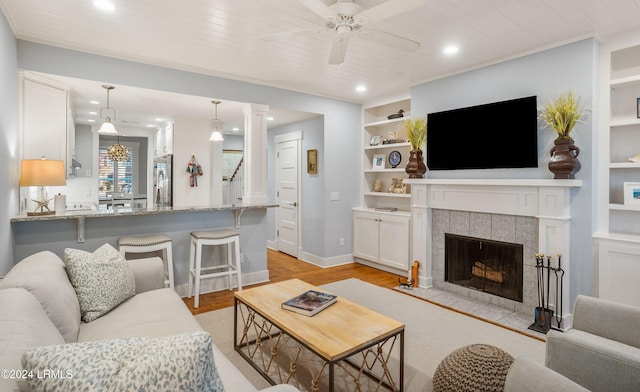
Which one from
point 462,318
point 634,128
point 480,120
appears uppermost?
point 480,120

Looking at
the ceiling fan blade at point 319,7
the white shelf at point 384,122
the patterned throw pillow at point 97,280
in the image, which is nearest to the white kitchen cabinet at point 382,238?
the white shelf at point 384,122

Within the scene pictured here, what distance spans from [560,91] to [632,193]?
3.58 feet

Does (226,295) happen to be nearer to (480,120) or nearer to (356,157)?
(356,157)

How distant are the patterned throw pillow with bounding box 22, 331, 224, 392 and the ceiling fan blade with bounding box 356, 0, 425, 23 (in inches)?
80.7

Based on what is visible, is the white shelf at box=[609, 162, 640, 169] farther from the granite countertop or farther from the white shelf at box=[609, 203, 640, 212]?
the granite countertop

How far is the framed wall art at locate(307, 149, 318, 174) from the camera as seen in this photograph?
536 cm

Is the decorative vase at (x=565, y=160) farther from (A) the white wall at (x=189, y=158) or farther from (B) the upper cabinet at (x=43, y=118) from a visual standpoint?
(A) the white wall at (x=189, y=158)

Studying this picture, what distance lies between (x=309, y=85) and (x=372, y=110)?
1418mm

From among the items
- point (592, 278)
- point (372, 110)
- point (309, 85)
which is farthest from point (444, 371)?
point (372, 110)

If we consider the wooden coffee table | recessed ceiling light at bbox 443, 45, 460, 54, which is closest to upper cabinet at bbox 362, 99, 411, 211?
recessed ceiling light at bbox 443, 45, 460, 54

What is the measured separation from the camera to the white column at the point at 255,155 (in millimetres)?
4344

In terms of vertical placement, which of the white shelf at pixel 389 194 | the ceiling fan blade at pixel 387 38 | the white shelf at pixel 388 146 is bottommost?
the white shelf at pixel 389 194

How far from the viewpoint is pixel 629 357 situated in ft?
4.79

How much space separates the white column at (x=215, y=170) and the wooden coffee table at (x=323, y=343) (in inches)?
142
